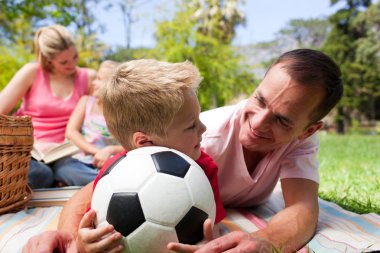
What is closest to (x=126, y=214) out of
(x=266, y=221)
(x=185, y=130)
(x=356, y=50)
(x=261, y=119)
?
(x=185, y=130)

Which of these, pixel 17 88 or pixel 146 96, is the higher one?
pixel 146 96

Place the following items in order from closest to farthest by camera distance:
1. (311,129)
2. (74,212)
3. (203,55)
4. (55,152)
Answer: (74,212) → (311,129) → (55,152) → (203,55)

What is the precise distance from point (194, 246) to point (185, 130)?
60 centimetres

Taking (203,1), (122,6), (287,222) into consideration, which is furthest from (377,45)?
(287,222)

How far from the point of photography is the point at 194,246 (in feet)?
5.22

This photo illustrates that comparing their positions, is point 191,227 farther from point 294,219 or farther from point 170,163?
point 294,219

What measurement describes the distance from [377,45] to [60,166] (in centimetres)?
2989

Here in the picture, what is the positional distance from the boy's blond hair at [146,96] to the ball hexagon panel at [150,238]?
0.51 metres

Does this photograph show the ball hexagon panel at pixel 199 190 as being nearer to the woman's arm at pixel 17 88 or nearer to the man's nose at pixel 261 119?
the man's nose at pixel 261 119

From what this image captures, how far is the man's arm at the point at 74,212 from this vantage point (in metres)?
2.00

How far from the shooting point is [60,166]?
4074mm

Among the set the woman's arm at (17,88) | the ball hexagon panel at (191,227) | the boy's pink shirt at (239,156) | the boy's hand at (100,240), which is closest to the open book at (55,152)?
the woman's arm at (17,88)

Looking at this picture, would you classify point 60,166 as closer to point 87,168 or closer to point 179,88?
point 87,168

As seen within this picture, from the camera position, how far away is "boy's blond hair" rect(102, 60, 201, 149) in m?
1.94
